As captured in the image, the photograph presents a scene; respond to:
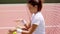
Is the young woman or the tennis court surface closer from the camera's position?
the young woman

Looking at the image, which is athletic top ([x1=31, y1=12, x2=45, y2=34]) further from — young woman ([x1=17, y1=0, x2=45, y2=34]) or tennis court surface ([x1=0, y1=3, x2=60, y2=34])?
tennis court surface ([x1=0, y1=3, x2=60, y2=34])

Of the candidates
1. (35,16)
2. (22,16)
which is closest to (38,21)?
(35,16)

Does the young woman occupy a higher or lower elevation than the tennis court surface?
higher

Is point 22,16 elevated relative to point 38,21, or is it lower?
lower

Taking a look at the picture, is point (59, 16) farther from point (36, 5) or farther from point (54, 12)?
point (36, 5)

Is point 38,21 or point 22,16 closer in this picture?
point 38,21

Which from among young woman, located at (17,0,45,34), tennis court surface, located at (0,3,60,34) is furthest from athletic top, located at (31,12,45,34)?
tennis court surface, located at (0,3,60,34)

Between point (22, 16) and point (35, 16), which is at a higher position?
point (35, 16)

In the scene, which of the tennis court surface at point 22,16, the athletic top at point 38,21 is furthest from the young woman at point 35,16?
the tennis court surface at point 22,16

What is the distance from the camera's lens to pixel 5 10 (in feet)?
21.0

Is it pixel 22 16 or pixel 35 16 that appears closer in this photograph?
pixel 35 16

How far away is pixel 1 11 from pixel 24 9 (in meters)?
0.80

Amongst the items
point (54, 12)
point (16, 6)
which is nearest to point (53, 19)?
point (54, 12)

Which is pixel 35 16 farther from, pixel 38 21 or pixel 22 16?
pixel 22 16
